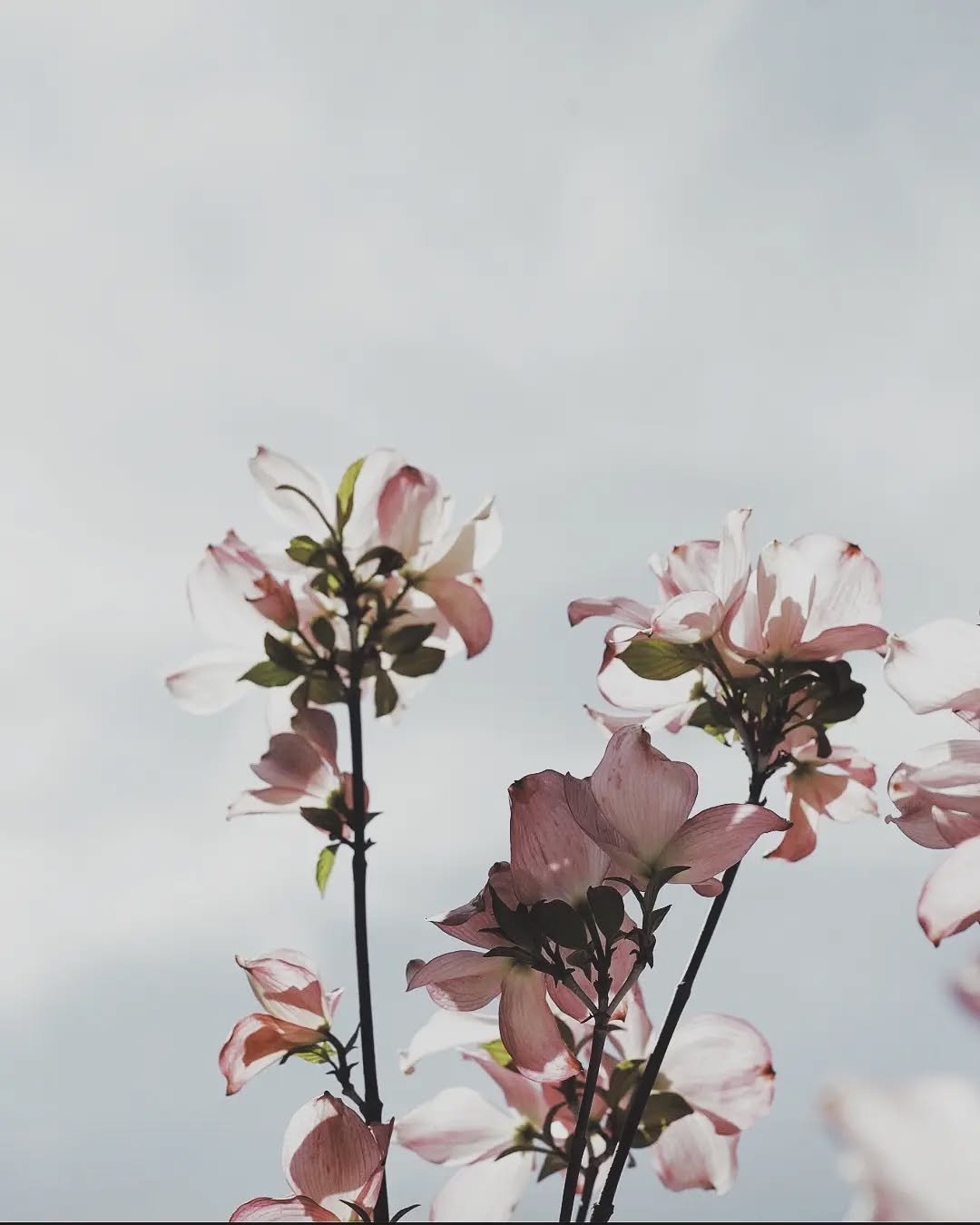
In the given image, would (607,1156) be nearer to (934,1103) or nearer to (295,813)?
(295,813)

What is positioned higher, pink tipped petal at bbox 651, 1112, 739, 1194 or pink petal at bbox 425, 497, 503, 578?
pink petal at bbox 425, 497, 503, 578

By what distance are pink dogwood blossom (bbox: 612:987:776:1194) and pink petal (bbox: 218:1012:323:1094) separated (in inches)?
6.8

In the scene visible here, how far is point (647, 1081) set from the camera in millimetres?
498

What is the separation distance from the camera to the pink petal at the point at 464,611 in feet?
2.31

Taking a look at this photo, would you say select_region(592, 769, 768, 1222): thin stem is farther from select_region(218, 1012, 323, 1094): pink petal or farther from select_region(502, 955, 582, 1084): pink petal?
select_region(218, 1012, 323, 1094): pink petal

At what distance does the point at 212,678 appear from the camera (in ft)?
2.39

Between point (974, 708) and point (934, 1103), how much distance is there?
0.31 meters

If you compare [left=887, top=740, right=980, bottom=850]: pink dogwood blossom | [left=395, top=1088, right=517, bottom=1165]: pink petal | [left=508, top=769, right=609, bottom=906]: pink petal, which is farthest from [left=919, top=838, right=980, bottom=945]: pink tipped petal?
[left=395, top=1088, right=517, bottom=1165]: pink petal

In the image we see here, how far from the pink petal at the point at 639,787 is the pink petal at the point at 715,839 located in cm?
1

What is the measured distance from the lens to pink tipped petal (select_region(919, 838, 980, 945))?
1.14 ft

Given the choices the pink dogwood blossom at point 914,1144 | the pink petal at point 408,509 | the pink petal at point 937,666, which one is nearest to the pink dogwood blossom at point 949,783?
the pink petal at point 937,666

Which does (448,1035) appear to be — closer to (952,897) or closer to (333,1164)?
(333,1164)

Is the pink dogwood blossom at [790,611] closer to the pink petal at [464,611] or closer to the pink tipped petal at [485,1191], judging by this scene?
the pink petal at [464,611]

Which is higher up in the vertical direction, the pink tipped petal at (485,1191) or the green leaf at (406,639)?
the green leaf at (406,639)
